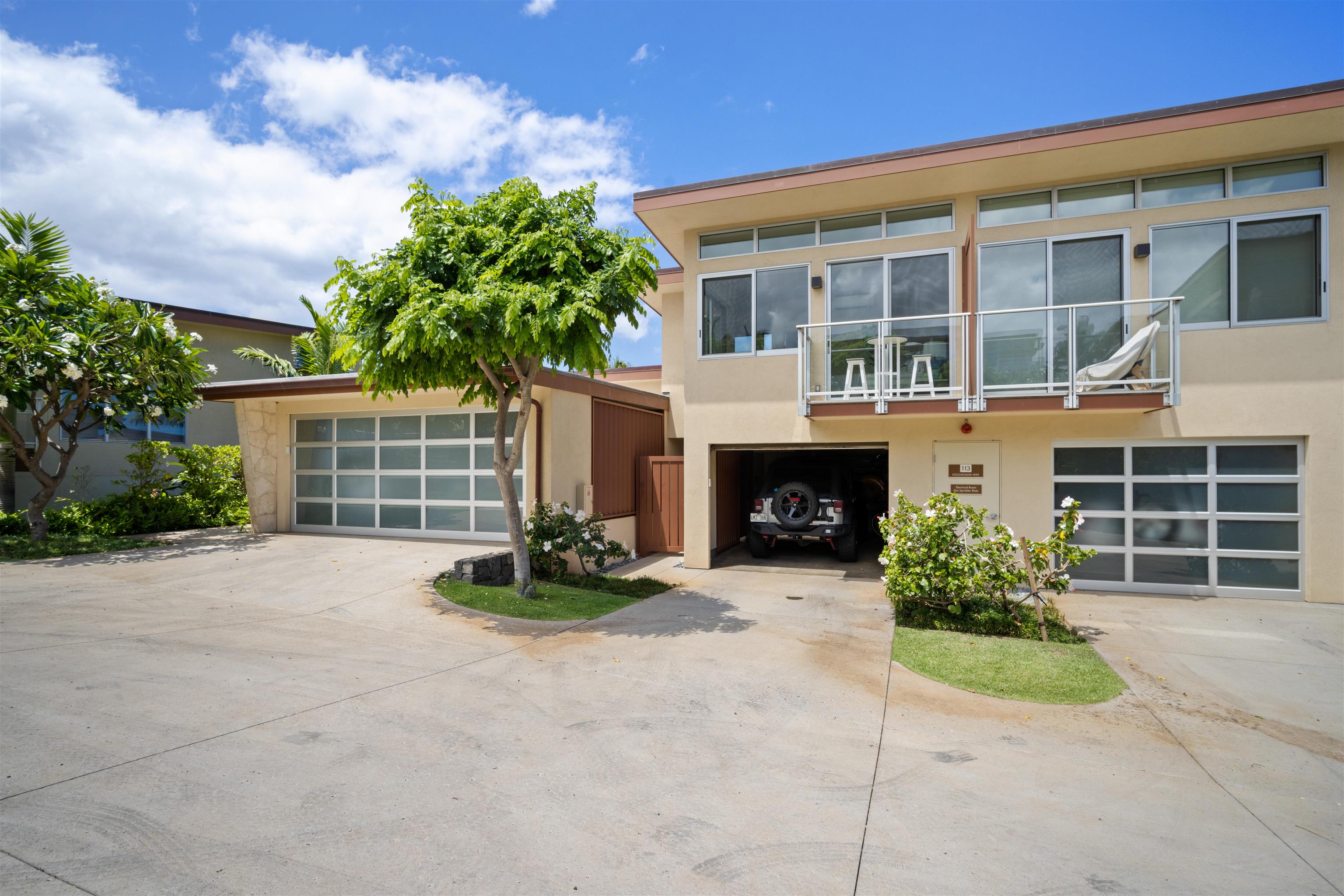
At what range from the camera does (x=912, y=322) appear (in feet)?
32.7

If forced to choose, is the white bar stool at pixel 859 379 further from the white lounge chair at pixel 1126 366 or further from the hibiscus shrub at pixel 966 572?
the white lounge chair at pixel 1126 366

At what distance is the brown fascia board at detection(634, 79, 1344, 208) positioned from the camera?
816cm

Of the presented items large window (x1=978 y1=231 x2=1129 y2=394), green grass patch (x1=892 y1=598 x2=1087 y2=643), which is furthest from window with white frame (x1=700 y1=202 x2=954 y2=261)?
green grass patch (x1=892 y1=598 x2=1087 y2=643)

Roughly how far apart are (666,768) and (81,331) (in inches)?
512

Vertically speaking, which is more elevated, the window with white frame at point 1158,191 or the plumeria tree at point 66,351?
the window with white frame at point 1158,191

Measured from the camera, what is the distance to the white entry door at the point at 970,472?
10156mm

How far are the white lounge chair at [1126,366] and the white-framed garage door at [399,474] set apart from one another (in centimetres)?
835

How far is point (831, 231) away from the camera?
1107 cm

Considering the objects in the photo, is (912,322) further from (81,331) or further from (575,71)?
(81,331)

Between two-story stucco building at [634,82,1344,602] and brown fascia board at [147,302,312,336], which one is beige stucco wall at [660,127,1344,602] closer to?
two-story stucco building at [634,82,1344,602]

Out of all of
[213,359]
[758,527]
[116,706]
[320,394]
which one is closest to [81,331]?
[320,394]

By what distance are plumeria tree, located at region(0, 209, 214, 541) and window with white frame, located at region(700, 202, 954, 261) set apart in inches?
394

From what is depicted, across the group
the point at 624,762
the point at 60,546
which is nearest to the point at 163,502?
the point at 60,546

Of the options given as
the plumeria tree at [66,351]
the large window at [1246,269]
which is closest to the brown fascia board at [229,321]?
the plumeria tree at [66,351]
